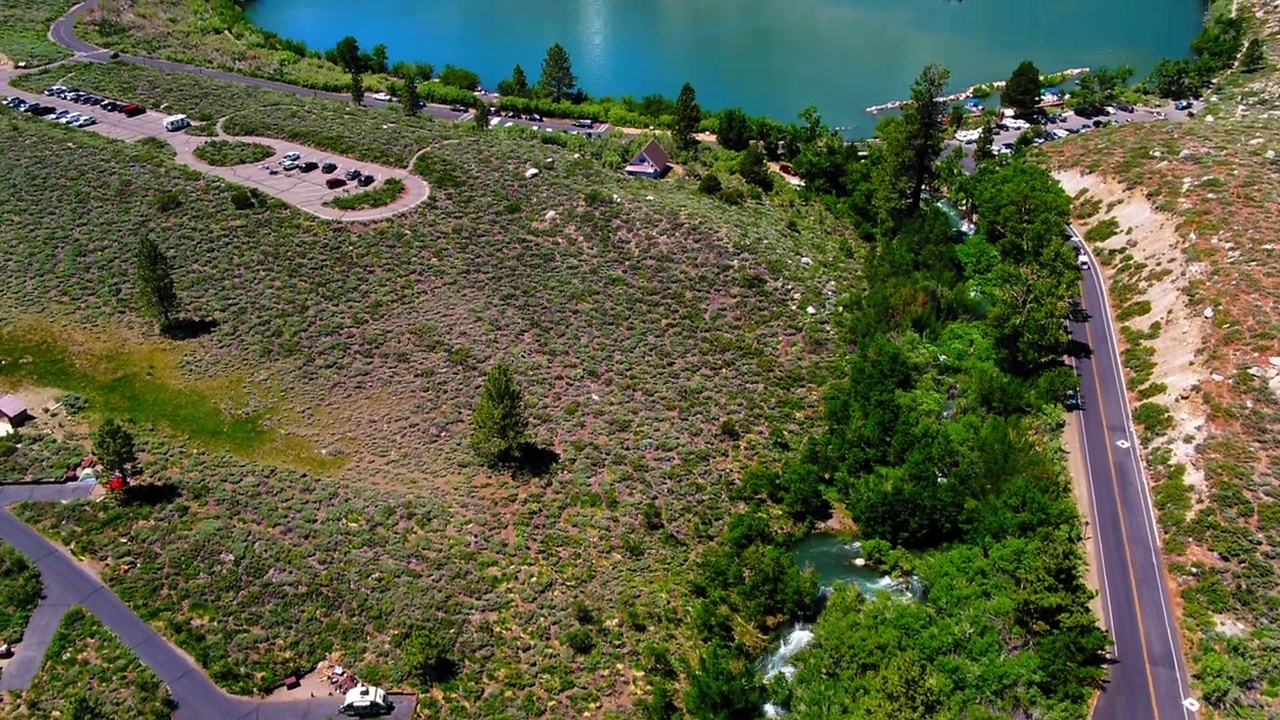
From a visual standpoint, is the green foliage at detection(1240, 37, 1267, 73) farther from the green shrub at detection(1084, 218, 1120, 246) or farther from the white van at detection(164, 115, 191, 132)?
the white van at detection(164, 115, 191, 132)

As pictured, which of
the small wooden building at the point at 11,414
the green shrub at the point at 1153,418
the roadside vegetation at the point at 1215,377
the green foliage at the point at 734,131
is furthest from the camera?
the green foliage at the point at 734,131

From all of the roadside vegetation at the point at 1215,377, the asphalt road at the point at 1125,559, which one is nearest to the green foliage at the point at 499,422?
the asphalt road at the point at 1125,559

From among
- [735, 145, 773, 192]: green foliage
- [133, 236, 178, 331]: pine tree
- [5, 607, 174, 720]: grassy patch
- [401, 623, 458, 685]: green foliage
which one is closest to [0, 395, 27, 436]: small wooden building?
[133, 236, 178, 331]: pine tree

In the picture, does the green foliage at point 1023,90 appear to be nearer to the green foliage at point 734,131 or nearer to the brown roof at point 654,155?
the green foliage at point 734,131

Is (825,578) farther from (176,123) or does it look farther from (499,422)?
(176,123)

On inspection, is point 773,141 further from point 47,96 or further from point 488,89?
point 47,96

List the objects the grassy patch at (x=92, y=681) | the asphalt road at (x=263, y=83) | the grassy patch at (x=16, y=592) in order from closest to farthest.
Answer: the grassy patch at (x=92, y=681), the grassy patch at (x=16, y=592), the asphalt road at (x=263, y=83)

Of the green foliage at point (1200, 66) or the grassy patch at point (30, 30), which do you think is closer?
the green foliage at point (1200, 66)
